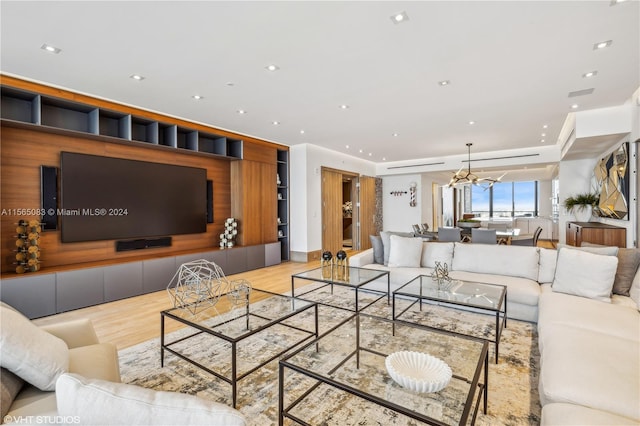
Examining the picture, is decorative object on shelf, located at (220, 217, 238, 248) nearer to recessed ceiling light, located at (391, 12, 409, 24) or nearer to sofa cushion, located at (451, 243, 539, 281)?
sofa cushion, located at (451, 243, 539, 281)

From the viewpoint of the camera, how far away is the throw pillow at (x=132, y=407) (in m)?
0.73

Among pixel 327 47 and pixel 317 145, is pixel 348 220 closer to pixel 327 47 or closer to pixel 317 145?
pixel 317 145

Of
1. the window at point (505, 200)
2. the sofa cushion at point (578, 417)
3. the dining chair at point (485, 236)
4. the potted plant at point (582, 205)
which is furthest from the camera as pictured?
the window at point (505, 200)

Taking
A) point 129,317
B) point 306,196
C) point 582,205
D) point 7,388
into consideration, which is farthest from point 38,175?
point 582,205

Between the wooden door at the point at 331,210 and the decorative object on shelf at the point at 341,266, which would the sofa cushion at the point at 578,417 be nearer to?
Answer: the decorative object on shelf at the point at 341,266

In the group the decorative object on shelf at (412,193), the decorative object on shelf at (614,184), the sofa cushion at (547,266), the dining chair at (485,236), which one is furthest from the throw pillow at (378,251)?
the decorative object on shelf at (412,193)

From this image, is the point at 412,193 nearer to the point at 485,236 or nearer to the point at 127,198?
the point at 485,236

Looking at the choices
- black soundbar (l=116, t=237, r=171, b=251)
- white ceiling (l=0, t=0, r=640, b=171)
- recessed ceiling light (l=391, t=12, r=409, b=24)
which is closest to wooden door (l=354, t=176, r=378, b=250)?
white ceiling (l=0, t=0, r=640, b=171)

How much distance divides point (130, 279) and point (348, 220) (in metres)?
7.10

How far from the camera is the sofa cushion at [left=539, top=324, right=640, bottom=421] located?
138 centimetres

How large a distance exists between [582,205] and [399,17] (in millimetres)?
6702

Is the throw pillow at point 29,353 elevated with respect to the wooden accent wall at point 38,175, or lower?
lower

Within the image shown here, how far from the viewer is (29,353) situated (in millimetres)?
1219

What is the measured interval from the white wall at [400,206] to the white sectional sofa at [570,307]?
5.65 m
